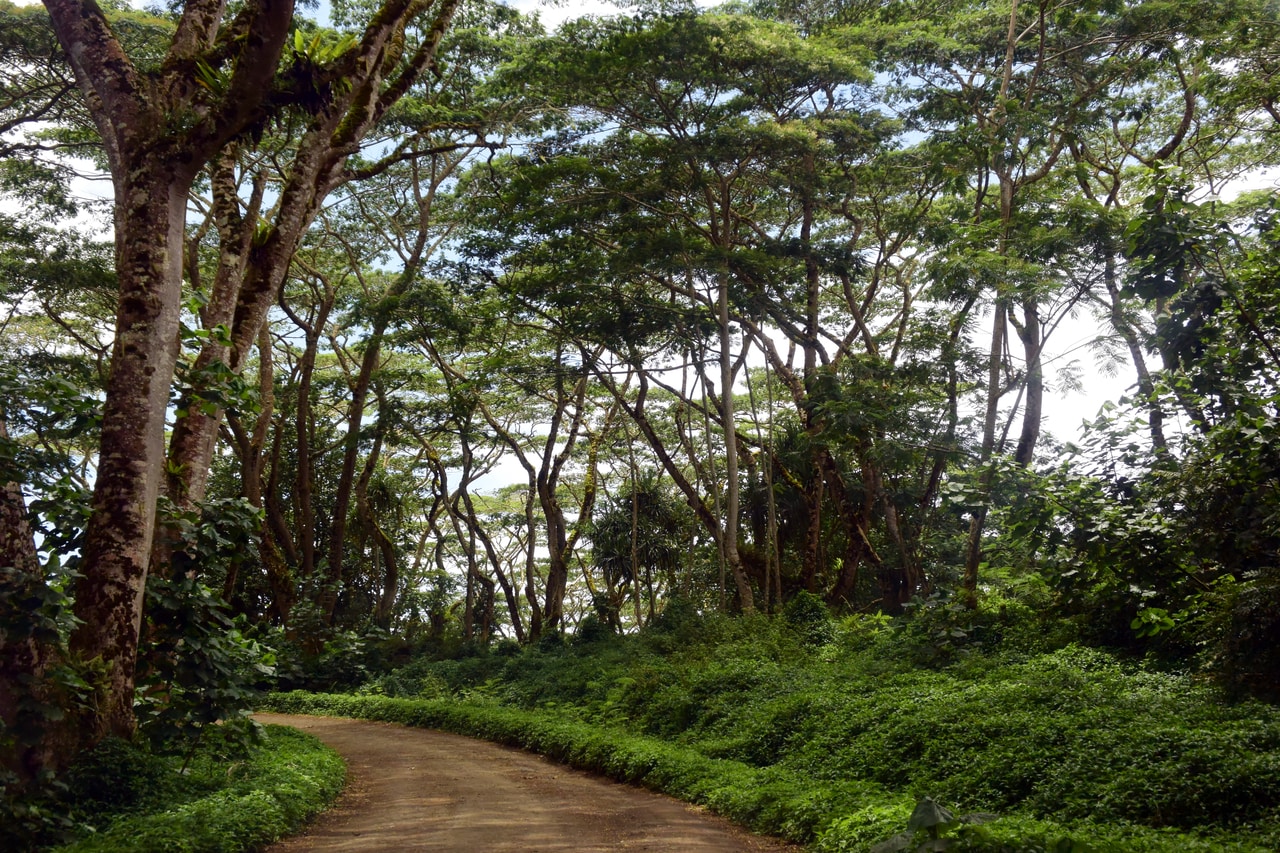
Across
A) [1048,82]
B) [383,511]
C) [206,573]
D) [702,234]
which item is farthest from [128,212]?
[383,511]

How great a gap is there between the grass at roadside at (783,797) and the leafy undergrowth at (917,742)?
0.06 feet

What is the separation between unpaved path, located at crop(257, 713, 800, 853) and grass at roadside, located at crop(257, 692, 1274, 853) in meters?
0.22

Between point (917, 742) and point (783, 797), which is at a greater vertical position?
point (917, 742)

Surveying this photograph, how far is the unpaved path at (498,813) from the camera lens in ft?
22.3

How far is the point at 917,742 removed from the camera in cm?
800

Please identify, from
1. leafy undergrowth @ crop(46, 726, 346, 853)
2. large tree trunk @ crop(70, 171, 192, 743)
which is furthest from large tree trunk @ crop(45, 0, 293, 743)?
leafy undergrowth @ crop(46, 726, 346, 853)

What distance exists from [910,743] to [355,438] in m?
15.8

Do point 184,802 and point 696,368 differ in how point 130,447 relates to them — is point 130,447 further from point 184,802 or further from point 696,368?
point 696,368

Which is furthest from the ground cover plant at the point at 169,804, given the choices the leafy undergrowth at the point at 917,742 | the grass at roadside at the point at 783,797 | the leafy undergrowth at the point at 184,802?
→ the leafy undergrowth at the point at 917,742

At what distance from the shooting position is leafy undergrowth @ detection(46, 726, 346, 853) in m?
5.73

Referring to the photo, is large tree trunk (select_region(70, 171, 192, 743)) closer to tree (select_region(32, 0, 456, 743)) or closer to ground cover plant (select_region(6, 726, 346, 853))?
tree (select_region(32, 0, 456, 743))

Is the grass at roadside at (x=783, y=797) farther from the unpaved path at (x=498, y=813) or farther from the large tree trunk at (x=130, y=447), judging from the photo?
the large tree trunk at (x=130, y=447)

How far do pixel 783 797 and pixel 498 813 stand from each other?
2438 mm

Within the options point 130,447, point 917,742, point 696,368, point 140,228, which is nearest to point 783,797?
point 917,742
